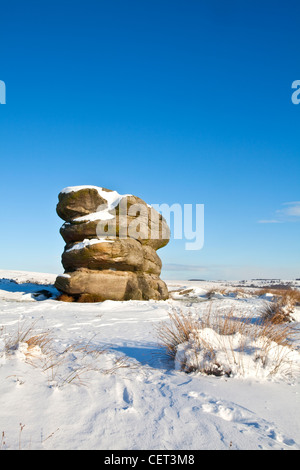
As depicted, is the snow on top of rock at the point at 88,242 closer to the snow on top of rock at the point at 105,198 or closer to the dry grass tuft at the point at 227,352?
the snow on top of rock at the point at 105,198

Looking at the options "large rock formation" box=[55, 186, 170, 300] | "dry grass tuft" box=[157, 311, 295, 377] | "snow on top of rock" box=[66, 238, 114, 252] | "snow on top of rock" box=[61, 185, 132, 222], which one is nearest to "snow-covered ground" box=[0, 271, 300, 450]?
"dry grass tuft" box=[157, 311, 295, 377]

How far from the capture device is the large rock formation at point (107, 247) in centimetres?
1399

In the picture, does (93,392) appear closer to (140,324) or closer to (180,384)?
(180,384)

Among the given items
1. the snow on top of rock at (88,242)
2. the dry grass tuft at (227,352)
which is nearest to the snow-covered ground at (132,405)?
the dry grass tuft at (227,352)

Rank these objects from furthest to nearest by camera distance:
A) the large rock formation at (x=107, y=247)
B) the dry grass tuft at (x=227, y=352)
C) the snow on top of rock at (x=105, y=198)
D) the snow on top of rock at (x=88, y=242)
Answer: the snow on top of rock at (x=105, y=198) → the snow on top of rock at (x=88, y=242) → the large rock formation at (x=107, y=247) → the dry grass tuft at (x=227, y=352)

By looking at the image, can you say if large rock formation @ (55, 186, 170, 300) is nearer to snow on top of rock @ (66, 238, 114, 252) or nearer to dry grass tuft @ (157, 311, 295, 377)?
snow on top of rock @ (66, 238, 114, 252)

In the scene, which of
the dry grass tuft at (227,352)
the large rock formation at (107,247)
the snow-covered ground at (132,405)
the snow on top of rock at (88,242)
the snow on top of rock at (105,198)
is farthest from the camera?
the snow on top of rock at (105,198)

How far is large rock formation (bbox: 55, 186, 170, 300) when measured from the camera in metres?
14.0

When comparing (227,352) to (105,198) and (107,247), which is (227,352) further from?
(105,198)

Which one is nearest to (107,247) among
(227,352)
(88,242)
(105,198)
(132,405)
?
(88,242)

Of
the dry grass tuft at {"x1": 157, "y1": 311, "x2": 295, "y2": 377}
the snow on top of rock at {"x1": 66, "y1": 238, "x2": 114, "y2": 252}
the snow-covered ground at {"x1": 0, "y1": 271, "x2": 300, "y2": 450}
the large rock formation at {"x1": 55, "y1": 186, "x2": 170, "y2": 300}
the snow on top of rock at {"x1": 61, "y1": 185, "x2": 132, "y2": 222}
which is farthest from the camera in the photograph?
the snow on top of rock at {"x1": 61, "y1": 185, "x2": 132, "y2": 222}

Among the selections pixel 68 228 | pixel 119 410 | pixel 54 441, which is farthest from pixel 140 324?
pixel 68 228

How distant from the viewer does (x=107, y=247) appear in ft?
46.4
